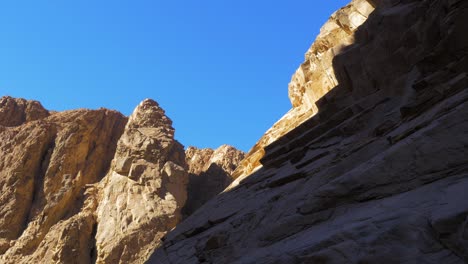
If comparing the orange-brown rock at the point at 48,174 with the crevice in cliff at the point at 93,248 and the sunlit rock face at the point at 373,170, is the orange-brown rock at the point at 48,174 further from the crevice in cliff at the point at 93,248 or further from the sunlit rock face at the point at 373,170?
the sunlit rock face at the point at 373,170

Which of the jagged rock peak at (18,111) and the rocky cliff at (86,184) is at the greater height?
the jagged rock peak at (18,111)

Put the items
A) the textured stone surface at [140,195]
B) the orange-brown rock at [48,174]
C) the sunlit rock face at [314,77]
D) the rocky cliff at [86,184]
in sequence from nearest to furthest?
1. the sunlit rock face at [314,77]
2. the textured stone surface at [140,195]
3. the rocky cliff at [86,184]
4. the orange-brown rock at [48,174]

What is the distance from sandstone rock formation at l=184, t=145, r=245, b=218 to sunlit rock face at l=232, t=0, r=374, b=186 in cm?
1171

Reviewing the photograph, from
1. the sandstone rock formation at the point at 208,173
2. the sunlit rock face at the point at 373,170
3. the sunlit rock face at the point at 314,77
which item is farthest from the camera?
the sandstone rock formation at the point at 208,173

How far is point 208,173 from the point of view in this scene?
150 ft

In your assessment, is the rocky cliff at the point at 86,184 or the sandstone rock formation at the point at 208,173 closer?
the rocky cliff at the point at 86,184

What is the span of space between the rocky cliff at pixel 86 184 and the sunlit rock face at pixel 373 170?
1645cm

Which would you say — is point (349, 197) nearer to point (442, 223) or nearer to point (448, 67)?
point (442, 223)

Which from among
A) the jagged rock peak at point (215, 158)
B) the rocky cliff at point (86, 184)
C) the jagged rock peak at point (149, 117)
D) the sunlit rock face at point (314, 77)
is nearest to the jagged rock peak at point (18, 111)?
the rocky cliff at point (86, 184)

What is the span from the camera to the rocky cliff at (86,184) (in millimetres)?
32375

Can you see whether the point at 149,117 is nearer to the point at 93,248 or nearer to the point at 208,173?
the point at 208,173

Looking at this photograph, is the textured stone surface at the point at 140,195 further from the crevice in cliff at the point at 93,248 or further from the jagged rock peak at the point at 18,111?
the jagged rock peak at the point at 18,111

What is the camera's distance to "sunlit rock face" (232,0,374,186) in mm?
21703

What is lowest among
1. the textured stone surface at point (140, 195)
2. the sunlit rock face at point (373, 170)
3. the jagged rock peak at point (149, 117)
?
the sunlit rock face at point (373, 170)
